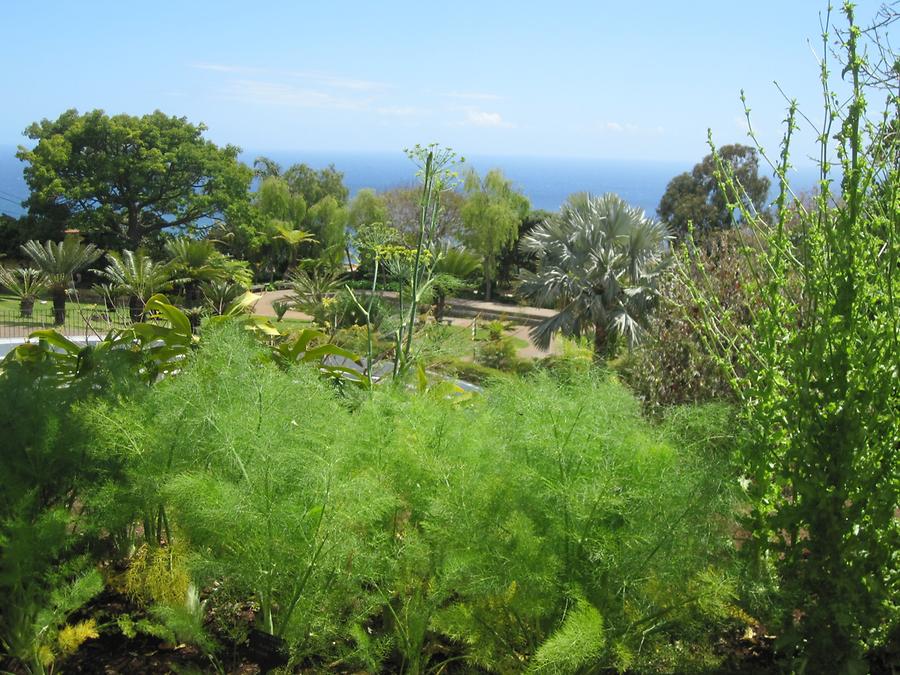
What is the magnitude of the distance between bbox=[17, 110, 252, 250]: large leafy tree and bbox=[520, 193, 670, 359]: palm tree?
2044 centimetres

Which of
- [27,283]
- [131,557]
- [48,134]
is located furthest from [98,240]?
[131,557]

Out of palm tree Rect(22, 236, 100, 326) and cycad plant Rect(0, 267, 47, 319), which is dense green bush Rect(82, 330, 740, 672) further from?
palm tree Rect(22, 236, 100, 326)

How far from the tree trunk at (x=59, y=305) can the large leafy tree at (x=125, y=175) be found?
24.9 feet

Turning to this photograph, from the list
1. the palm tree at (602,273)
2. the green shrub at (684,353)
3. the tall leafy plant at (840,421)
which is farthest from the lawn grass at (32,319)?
the tall leafy plant at (840,421)

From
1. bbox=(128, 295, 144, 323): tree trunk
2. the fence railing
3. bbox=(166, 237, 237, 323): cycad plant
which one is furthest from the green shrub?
bbox=(166, 237, 237, 323): cycad plant

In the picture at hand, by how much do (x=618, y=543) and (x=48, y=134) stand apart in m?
32.0

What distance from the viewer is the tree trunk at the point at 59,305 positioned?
19891 millimetres

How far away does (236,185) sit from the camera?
3203cm

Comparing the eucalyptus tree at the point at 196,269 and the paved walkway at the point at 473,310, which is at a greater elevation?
the eucalyptus tree at the point at 196,269

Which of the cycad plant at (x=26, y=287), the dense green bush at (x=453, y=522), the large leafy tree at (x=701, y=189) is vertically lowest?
the cycad plant at (x=26, y=287)

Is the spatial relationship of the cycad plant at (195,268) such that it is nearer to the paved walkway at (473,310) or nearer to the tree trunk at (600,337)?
the paved walkway at (473,310)

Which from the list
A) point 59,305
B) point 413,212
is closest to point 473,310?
point 413,212

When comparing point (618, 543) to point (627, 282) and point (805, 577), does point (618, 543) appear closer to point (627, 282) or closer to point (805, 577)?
point (805, 577)

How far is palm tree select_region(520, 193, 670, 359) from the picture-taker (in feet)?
41.3
